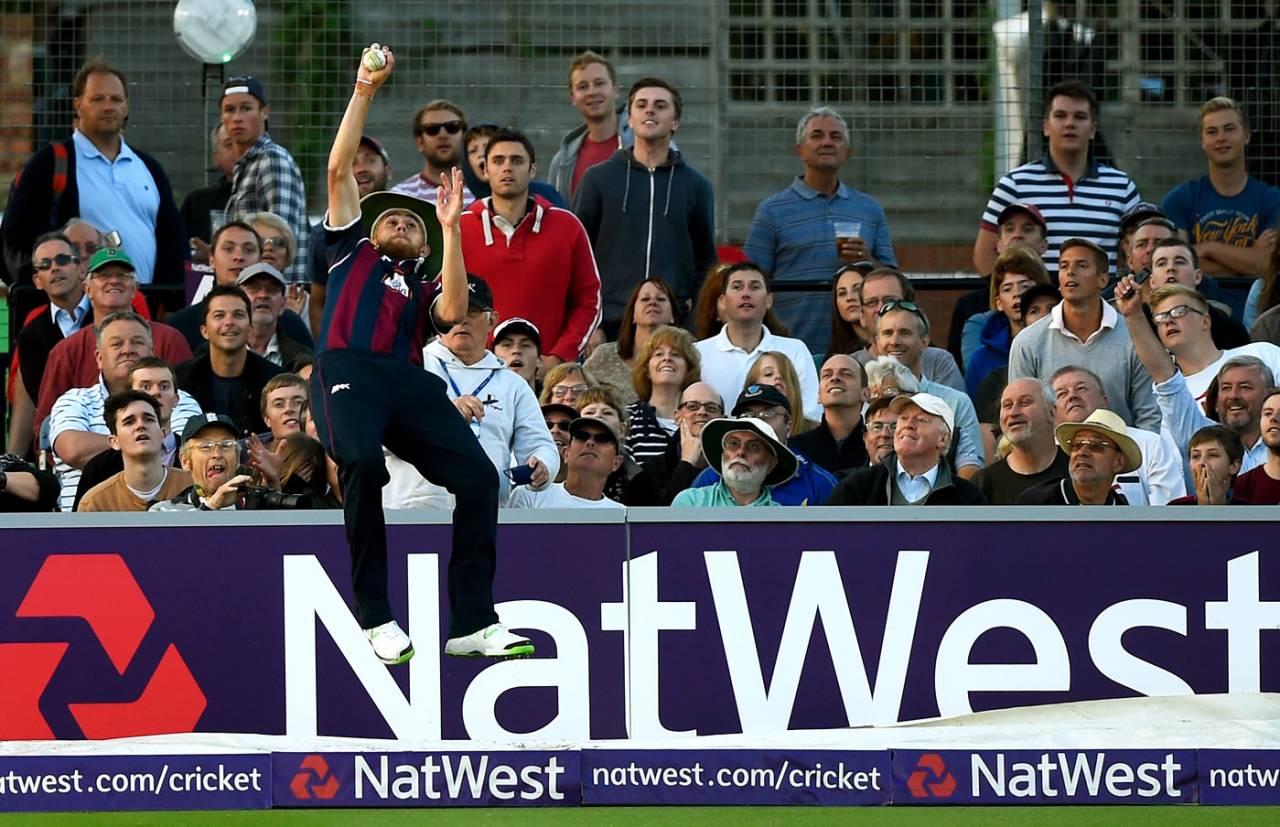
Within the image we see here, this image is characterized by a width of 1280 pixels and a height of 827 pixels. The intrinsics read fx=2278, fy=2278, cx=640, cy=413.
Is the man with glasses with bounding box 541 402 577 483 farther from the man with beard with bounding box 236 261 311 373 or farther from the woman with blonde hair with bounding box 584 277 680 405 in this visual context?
the man with beard with bounding box 236 261 311 373

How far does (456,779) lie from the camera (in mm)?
10242

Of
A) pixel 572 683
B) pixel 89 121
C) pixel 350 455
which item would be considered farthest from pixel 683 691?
pixel 89 121

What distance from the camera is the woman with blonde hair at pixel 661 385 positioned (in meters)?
12.0

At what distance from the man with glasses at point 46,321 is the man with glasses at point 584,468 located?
3.29m

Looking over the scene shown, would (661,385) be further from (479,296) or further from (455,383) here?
(479,296)

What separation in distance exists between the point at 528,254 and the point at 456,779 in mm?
3560

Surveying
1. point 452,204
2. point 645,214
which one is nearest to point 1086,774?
point 452,204

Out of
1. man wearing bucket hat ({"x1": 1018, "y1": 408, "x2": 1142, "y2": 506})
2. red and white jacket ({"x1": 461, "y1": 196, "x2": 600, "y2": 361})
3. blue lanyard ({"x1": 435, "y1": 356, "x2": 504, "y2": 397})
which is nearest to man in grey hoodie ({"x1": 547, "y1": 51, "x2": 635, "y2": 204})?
red and white jacket ({"x1": 461, "y1": 196, "x2": 600, "y2": 361})

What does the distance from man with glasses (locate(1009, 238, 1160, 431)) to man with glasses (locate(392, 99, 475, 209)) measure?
3610 millimetres

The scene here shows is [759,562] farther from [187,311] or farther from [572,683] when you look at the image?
[187,311]

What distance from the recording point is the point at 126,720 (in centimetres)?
1054

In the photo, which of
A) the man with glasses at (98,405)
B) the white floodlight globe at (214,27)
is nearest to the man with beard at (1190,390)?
the man with glasses at (98,405)

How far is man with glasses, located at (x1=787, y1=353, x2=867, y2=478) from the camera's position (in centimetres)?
1165

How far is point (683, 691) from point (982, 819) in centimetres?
152
